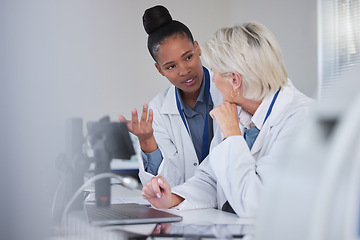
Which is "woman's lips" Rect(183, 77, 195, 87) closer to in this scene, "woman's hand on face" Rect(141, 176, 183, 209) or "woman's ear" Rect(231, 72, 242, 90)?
"woman's ear" Rect(231, 72, 242, 90)

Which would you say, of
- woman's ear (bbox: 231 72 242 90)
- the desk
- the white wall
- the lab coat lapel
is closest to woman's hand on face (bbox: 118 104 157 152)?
the lab coat lapel

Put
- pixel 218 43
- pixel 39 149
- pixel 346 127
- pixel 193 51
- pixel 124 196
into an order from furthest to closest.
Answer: pixel 193 51
pixel 124 196
pixel 218 43
pixel 39 149
pixel 346 127

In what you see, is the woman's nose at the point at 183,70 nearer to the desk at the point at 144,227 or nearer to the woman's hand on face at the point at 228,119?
the woman's hand on face at the point at 228,119

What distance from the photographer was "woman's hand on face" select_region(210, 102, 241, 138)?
1530mm

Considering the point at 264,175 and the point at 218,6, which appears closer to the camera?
the point at 264,175

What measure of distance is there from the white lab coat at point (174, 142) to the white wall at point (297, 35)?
1.85 m

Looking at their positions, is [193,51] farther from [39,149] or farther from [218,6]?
[218,6]

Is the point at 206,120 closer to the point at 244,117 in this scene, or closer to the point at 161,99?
the point at 161,99

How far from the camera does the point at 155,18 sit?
7.37ft

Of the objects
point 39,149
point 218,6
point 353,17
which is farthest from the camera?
point 218,6

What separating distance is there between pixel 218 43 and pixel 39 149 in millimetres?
906

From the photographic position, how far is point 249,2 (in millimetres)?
4332

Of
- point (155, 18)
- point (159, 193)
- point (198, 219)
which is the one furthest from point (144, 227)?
point (155, 18)

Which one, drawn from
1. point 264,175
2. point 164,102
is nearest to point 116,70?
point 164,102
